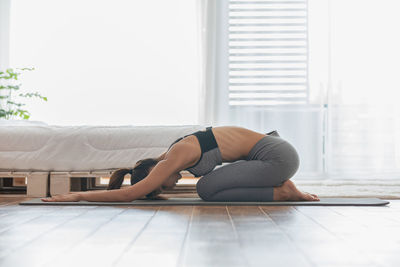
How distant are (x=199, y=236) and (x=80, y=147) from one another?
75.7 inches

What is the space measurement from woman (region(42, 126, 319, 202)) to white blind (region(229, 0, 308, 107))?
2644mm

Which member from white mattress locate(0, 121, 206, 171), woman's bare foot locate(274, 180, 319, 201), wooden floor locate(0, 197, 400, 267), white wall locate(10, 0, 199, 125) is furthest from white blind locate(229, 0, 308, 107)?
wooden floor locate(0, 197, 400, 267)

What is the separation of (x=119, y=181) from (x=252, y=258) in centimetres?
173

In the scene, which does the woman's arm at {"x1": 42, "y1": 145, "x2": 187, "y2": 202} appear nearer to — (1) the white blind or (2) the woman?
(2) the woman

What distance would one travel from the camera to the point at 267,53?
5.38 metres

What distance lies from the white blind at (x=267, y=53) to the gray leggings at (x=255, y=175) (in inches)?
104

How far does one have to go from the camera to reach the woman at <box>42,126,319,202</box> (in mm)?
2570

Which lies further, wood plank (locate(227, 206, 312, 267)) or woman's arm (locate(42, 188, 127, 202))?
woman's arm (locate(42, 188, 127, 202))

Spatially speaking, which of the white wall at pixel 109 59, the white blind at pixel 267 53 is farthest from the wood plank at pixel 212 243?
the white wall at pixel 109 59

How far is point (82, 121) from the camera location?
578 cm

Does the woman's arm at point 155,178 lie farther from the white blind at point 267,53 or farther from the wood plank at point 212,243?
the white blind at point 267,53

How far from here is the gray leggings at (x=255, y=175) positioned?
266 cm

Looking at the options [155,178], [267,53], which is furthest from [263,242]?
[267,53]

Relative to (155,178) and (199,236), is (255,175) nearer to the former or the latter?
(155,178)
